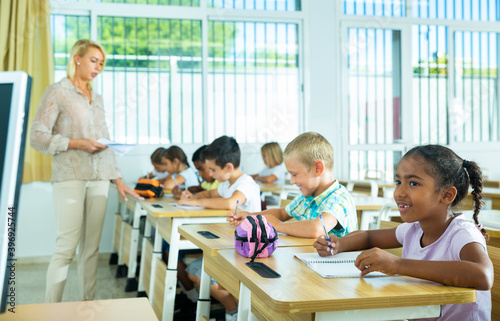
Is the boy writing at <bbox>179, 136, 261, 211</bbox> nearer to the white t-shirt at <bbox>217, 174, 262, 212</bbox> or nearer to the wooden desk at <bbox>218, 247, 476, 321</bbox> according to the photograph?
the white t-shirt at <bbox>217, 174, 262, 212</bbox>

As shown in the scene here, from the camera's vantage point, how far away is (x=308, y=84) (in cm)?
548

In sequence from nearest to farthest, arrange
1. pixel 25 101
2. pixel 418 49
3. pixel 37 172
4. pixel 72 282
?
pixel 25 101 < pixel 72 282 < pixel 37 172 < pixel 418 49

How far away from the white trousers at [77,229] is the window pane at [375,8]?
151 inches

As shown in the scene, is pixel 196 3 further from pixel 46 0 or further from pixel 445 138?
pixel 445 138

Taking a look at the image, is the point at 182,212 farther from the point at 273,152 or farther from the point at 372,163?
the point at 372,163

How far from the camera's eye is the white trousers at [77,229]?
Answer: 258 cm

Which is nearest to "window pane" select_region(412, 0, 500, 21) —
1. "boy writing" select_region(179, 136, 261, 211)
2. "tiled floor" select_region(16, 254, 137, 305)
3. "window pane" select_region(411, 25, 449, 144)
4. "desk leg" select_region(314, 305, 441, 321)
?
"window pane" select_region(411, 25, 449, 144)

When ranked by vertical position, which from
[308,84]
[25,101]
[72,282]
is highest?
[308,84]

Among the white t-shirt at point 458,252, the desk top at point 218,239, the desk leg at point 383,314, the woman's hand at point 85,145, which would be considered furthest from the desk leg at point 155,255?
the desk leg at point 383,314

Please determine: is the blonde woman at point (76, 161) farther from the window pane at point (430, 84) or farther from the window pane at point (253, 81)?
the window pane at point (430, 84)

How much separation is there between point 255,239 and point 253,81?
420 centimetres

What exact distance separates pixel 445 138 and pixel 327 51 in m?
1.72

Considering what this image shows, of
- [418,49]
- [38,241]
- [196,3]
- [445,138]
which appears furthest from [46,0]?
[445,138]

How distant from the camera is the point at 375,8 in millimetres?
5641
